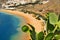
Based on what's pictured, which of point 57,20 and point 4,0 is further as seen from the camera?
point 4,0

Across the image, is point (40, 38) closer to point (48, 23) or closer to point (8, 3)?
point (48, 23)

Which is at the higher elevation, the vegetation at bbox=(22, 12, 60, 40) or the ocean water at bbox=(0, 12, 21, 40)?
the vegetation at bbox=(22, 12, 60, 40)

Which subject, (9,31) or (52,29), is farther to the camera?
(9,31)

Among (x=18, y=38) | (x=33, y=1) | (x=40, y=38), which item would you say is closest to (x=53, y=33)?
(x=40, y=38)

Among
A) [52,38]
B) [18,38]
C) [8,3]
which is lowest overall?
[8,3]

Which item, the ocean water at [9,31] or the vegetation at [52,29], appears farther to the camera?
the ocean water at [9,31]

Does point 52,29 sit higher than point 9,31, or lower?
higher

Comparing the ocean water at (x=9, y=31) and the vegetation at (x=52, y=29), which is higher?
the vegetation at (x=52, y=29)

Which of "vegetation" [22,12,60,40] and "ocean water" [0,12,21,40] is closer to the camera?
"vegetation" [22,12,60,40]

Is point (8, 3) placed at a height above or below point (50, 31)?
below

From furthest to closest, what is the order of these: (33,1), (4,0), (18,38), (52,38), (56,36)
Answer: (4,0) → (33,1) → (18,38) → (52,38) → (56,36)

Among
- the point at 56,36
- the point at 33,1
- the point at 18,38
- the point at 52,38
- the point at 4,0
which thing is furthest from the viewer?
the point at 4,0
